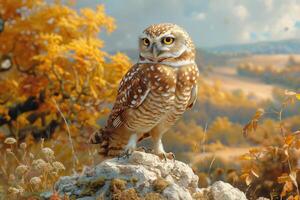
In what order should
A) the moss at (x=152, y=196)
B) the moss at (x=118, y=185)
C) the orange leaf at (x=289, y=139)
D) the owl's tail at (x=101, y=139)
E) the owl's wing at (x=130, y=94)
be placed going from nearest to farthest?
the orange leaf at (x=289, y=139), the moss at (x=152, y=196), the moss at (x=118, y=185), the owl's wing at (x=130, y=94), the owl's tail at (x=101, y=139)

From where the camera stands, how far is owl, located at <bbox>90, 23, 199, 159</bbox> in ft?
19.0

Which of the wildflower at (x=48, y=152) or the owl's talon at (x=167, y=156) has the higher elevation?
the wildflower at (x=48, y=152)

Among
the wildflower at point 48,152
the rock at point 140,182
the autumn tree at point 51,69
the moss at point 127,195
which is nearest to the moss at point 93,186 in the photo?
the rock at point 140,182

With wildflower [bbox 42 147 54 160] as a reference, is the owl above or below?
above

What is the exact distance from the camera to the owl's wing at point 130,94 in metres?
5.90

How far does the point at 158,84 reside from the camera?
19.0 ft

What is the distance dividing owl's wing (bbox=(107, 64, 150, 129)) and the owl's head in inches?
8.2

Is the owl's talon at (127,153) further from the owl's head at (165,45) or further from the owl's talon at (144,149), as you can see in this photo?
the owl's head at (165,45)

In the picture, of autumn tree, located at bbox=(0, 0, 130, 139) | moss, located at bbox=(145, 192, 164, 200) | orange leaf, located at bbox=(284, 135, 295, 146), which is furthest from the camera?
autumn tree, located at bbox=(0, 0, 130, 139)

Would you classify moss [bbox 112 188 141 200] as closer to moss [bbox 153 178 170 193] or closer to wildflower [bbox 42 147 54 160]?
moss [bbox 153 178 170 193]

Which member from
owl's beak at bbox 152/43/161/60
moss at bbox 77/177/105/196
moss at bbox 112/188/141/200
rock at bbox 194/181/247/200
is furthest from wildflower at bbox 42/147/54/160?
rock at bbox 194/181/247/200

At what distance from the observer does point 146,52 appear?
5836mm

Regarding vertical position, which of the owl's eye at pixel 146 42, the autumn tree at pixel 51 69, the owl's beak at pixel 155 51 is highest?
the owl's eye at pixel 146 42

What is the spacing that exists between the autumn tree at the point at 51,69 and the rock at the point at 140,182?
23.9 feet
